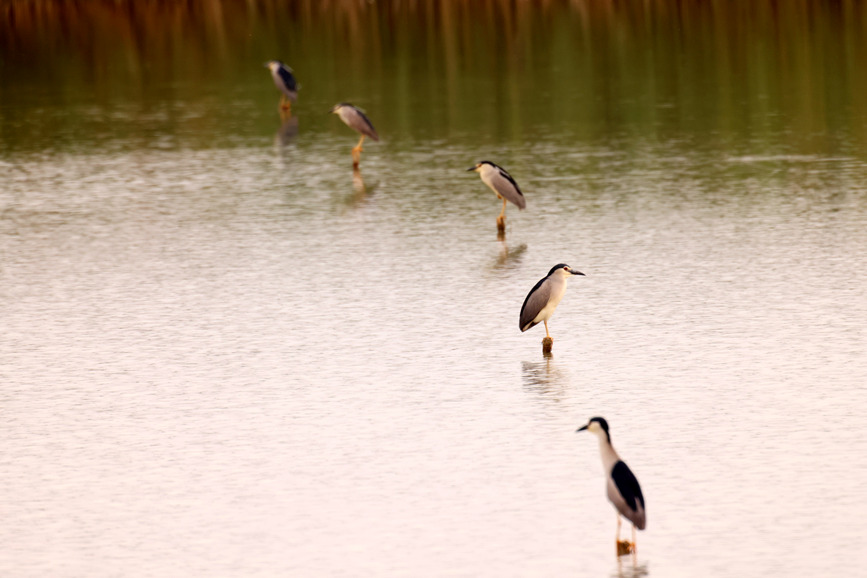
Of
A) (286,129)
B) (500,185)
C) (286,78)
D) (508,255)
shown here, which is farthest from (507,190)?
(286,78)

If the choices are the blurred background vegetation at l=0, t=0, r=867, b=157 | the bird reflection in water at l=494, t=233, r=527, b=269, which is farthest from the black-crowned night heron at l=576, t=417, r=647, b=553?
the blurred background vegetation at l=0, t=0, r=867, b=157

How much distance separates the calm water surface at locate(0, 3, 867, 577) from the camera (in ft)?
34.3

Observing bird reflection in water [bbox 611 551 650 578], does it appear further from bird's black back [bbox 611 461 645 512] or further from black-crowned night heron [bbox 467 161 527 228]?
black-crowned night heron [bbox 467 161 527 228]

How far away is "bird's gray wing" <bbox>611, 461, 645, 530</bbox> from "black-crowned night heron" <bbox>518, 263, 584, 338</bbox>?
17.0 ft

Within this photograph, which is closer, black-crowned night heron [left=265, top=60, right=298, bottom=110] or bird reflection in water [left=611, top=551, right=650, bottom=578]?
bird reflection in water [left=611, top=551, right=650, bottom=578]

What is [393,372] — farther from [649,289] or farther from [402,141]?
[402,141]

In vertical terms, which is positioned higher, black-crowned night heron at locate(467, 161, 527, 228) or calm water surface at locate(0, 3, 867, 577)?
black-crowned night heron at locate(467, 161, 527, 228)

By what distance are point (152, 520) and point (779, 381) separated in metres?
5.68

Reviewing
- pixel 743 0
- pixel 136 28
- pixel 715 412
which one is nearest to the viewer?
pixel 715 412

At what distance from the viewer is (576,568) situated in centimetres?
970

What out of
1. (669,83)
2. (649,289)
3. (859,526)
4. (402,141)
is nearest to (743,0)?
(669,83)

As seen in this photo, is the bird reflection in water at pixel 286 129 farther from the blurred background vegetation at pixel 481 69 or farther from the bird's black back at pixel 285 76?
the bird's black back at pixel 285 76

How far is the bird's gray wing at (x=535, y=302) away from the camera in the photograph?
14945 millimetres

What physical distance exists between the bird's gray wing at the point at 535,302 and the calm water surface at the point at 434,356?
35 centimetres
